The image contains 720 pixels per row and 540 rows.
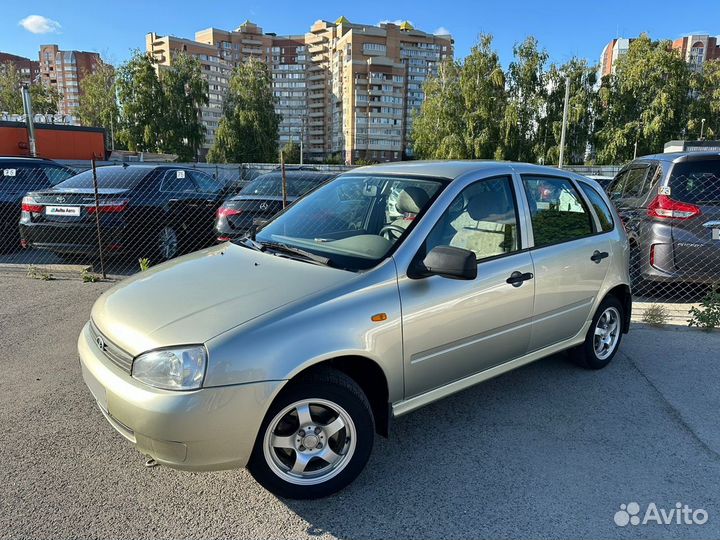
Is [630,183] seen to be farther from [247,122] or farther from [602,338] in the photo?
[247,122]

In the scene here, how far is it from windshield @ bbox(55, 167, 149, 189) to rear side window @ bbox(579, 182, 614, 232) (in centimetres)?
615

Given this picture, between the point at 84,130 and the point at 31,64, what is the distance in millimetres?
164100

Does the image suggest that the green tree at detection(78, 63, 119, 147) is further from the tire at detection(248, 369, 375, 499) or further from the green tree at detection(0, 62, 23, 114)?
the tire at detection(248, 369, 375, 499)

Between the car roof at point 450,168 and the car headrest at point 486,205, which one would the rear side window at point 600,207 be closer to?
the car roof at point 450,168

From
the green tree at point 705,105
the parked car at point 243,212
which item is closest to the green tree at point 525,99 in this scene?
the green tree at point 705,105

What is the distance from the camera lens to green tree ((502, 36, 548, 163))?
41.5m

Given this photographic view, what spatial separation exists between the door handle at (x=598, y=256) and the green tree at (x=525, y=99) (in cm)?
3939

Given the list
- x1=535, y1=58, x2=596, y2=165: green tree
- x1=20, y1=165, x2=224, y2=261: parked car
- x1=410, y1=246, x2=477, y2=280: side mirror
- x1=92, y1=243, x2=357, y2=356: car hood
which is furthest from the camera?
x1=535, y1=58, x2=596, y2=165: green tree

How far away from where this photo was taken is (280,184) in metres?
8.69

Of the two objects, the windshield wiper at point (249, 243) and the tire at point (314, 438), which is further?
the windshield wiper at point (249, 243)

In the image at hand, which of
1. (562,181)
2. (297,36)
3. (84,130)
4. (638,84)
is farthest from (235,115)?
(297,36)

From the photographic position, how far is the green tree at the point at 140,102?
5222cm

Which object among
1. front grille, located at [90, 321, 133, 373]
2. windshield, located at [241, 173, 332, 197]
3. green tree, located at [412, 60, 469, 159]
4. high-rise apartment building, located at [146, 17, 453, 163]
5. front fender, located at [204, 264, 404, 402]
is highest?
high-rise apartment building, located at [146, 17, 453, 163]

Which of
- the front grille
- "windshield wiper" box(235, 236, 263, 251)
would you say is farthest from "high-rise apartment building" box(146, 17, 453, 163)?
the front grille
